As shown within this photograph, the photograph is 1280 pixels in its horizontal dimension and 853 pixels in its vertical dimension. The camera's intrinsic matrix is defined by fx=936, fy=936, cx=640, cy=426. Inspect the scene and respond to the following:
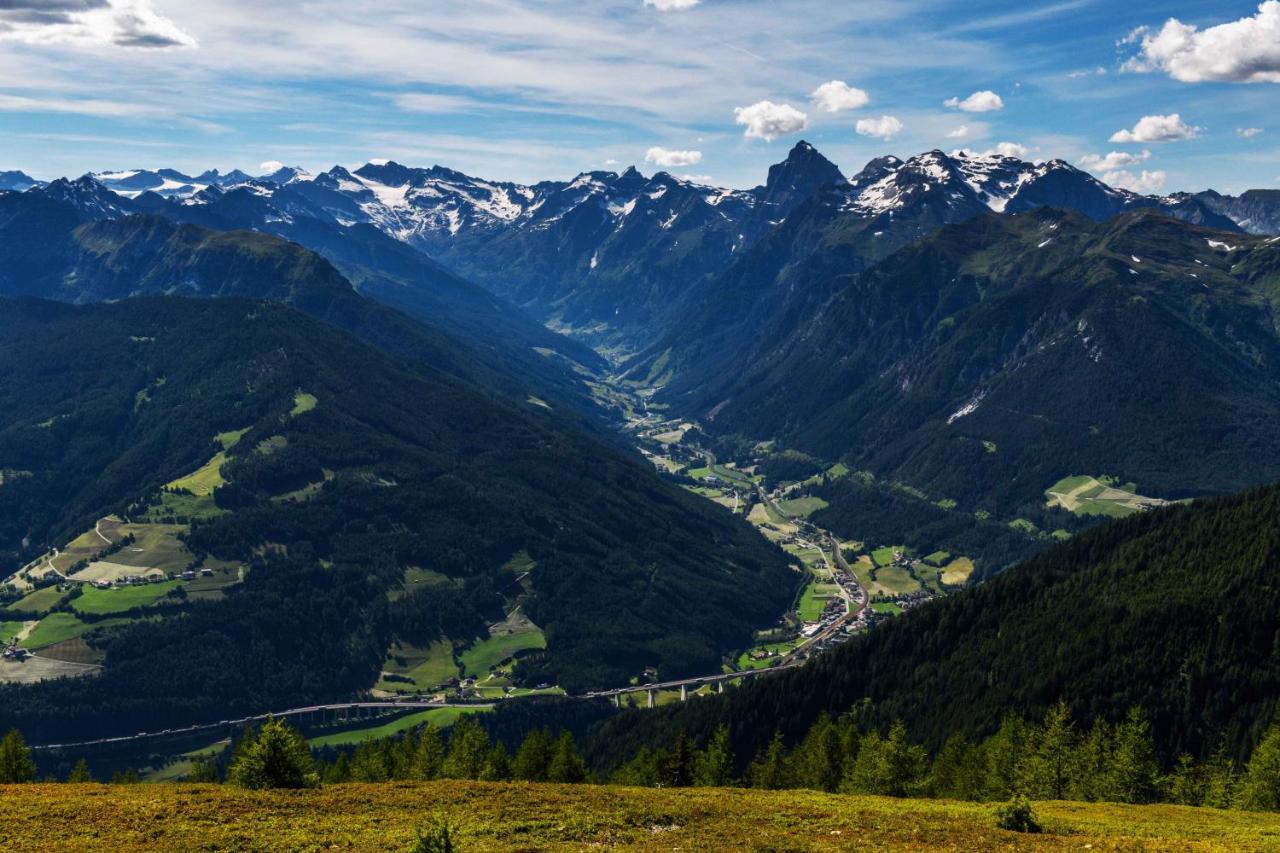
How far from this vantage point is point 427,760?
125 metres

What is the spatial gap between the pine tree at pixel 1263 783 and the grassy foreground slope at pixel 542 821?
2670 centimetres

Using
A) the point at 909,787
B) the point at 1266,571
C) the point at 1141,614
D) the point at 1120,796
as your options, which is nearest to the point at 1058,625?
the point at 1141,614

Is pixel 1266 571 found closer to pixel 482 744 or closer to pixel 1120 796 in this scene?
pixel 1120 796

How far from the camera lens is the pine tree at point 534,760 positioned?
12119cm

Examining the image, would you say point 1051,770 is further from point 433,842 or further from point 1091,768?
point 433,842

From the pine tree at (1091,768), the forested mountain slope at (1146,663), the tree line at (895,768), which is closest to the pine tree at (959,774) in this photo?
the tree line at (895,768)

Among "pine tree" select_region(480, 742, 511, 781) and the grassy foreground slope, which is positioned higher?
the grassy foreground slope

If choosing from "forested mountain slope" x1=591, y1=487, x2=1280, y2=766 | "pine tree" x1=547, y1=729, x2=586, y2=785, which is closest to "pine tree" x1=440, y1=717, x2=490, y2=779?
"pine tree" x1=547, y1=729, x2=586, y2=785

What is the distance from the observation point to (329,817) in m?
74.2

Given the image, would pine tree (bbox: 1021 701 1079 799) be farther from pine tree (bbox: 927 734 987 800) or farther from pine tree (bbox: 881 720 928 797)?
pine tree (bbox: 881 720 928 797)

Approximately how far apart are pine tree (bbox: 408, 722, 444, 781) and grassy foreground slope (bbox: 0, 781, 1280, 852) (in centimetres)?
3930

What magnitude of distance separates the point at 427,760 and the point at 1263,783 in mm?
101980

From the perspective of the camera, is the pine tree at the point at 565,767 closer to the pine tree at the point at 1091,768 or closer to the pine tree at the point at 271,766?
the pine tree at the point at 271,766

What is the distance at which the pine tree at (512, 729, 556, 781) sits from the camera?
4771 inches
